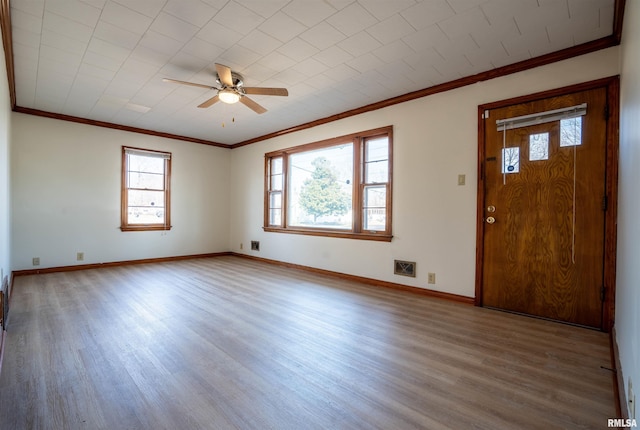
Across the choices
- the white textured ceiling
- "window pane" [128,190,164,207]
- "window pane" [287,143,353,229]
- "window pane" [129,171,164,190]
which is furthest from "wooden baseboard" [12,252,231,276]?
the white textured ceiling

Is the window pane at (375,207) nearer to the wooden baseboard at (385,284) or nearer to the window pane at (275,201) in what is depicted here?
the wooden baseboard at (385,284)

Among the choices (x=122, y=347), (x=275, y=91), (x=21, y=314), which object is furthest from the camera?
(x=275, y=91)

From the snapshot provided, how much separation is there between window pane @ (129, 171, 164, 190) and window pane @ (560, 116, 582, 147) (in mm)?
6664

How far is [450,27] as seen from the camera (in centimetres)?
265

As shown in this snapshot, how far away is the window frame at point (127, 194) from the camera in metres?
5.81

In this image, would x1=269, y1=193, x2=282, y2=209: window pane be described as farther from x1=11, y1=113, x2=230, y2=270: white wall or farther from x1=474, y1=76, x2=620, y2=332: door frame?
x1=474, y1=76, x2=620, y2=332: door frame

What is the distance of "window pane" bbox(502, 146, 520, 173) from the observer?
3.30 m

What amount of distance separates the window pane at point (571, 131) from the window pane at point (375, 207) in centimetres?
212

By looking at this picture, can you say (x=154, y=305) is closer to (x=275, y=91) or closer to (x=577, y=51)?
(x=275, y=91)

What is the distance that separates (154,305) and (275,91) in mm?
2785

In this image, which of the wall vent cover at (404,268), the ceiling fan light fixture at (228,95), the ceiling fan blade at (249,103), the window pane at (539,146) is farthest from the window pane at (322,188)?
the window pane at (539,146)

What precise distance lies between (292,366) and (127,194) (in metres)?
5.39

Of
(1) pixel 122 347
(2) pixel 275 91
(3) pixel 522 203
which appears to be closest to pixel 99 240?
(1) pixel 122 347

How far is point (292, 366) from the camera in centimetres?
212
